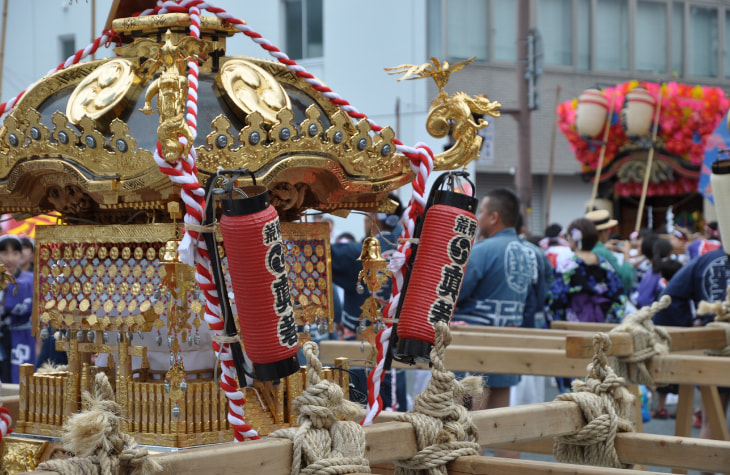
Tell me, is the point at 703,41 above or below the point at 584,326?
above

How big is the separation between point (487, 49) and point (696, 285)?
12.3 metres

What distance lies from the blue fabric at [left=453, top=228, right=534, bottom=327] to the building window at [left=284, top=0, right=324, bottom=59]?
9.92 m

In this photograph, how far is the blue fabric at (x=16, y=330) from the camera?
5.97 metres

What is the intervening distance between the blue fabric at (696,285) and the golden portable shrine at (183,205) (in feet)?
12.7

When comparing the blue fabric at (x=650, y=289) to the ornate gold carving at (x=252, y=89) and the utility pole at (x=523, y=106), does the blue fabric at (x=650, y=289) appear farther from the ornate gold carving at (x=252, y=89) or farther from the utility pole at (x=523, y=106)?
the ornate gold carving at (x=252, y=89)

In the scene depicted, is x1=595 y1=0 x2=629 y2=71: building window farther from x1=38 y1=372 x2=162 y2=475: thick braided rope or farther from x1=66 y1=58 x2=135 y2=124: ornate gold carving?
x1=38 y1=372 x2=162 y2=475: thick braided rope

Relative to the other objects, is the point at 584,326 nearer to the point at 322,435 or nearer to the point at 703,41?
the point at 322,435

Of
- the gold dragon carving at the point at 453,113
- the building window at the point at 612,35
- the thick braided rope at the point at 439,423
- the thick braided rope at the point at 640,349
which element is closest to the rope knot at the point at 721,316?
the thick braided rope at the point at 640,349

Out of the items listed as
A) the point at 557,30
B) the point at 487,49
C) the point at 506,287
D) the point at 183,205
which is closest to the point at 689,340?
the point at 506,287

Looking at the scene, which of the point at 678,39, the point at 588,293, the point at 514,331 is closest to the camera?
the point at 514,331

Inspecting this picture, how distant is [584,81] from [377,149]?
57.7ft

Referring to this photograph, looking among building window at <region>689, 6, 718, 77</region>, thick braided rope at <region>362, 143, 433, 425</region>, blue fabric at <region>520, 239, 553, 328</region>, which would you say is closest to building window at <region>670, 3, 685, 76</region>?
building window at <region>689, 6, 718, 77</region>

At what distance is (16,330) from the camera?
6012 mm

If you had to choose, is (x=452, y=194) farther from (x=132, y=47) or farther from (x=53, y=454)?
(x=53, y=454)
